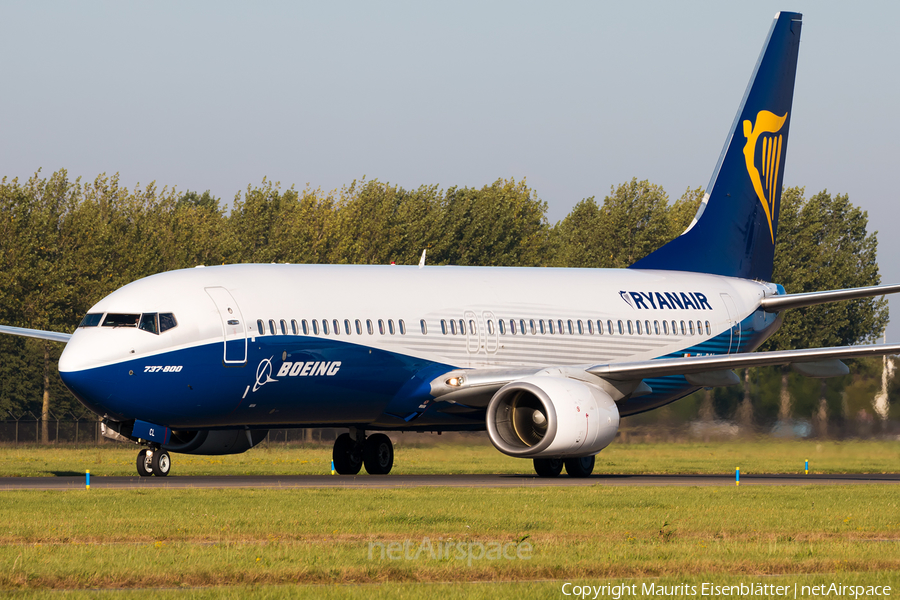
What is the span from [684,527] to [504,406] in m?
10.2

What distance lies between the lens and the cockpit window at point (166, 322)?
23562mm

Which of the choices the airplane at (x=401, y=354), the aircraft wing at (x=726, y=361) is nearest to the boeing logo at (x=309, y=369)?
the airplane at (x=401, y=354)

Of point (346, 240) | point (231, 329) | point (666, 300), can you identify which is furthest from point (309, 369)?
point (346, 240)

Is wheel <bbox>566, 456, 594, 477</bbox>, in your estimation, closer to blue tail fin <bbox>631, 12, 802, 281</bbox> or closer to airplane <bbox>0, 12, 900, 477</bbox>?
airplane <bbox>0, 12, 900, 477</bbox>

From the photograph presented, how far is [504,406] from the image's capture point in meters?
26.1

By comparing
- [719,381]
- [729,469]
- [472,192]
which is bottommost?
[729,469]

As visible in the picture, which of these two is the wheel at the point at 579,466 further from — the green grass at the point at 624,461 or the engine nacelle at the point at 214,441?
the engine nacelle at the point at 214,441

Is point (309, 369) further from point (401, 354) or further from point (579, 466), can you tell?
point (579, 466)

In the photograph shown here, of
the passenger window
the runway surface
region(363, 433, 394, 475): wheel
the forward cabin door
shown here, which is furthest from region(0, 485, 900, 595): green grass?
region(363, 433, 394, 475): wheel

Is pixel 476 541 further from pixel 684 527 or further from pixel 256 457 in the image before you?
pixel 256 457

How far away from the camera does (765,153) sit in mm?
35781

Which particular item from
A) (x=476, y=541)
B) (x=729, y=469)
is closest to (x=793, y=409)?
(x=729, y=469)

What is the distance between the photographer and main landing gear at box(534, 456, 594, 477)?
27969 mm

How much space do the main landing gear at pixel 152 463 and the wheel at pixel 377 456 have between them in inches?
201
